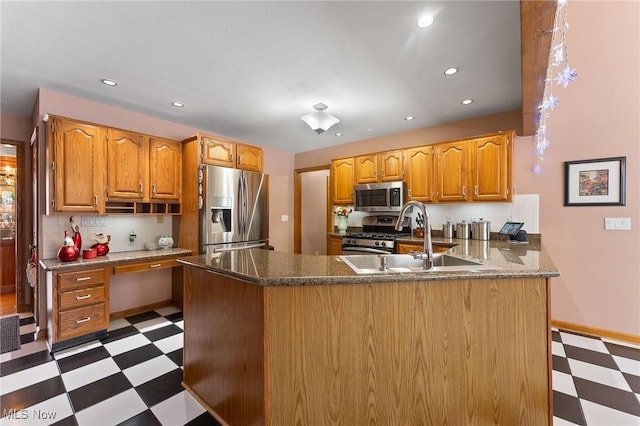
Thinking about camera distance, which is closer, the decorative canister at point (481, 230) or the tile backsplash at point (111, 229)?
the tile backsplash at point (111, 229)

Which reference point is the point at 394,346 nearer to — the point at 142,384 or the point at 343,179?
the point at 142,384

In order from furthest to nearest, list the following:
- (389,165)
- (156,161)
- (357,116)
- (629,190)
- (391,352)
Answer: (389,165), (357,116), (156,161), (629,190), (391,352)

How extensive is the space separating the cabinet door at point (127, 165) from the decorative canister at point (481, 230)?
3.94 meters

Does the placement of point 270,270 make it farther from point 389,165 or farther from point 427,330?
point 389,165

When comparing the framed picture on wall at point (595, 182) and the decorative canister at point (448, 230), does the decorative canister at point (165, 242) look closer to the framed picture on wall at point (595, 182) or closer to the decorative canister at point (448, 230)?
the decorative canister at point (448, 230)

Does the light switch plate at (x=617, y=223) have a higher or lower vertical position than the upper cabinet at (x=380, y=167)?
lower

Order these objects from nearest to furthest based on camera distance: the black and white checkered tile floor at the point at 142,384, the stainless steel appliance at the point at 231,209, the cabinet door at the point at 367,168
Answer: the black and white checkered tile floor at the point at 142,384
the stainless steel appliance at the point at 231,209
the cabinet door at the point at 367,168

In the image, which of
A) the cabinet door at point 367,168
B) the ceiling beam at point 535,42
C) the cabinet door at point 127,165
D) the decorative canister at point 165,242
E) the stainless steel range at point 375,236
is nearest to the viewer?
the ceiling beam at point 535,42

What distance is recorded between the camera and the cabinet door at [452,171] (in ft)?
11.4

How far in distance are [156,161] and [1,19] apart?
167 centimetres

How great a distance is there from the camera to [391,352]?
4.44 feet

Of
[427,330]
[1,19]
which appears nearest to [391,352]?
[427,330]

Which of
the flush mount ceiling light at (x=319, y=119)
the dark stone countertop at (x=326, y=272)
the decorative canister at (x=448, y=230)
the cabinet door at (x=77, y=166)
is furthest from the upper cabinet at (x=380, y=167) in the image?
the cabinet door at (x=77, y=166)

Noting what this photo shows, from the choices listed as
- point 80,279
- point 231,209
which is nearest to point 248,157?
point 231,209
